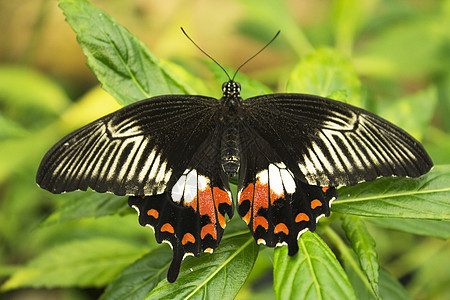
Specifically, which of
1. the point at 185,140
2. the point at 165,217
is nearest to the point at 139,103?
the point at 185,140

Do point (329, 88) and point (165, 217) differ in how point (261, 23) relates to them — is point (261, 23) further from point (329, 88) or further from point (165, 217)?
point (165, 217)

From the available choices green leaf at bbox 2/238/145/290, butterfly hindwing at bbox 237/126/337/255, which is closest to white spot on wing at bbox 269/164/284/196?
butterfly hindwing at bbox 237/126/337/255

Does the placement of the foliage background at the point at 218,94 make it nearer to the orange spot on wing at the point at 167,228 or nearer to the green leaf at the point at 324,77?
the green leaf at the point at 324,77

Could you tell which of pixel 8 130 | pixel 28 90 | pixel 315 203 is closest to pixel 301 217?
pixel 315 203

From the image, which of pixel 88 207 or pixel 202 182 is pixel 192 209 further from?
pixel 88 207

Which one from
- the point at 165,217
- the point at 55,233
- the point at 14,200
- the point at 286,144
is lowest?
the point at 165,217
